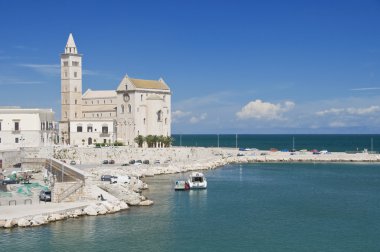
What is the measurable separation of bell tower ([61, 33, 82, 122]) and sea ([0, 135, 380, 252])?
130 ft

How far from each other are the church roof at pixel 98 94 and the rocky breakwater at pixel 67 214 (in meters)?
57.5

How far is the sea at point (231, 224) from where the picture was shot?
35.2 m

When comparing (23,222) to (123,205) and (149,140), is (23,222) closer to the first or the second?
(123,205)

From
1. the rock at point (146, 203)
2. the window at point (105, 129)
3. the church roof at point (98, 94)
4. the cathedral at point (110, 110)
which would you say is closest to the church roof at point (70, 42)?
the cathedral at point (110, 110)

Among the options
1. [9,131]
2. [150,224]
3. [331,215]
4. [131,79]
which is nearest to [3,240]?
[150,224]

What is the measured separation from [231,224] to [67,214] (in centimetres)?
1191

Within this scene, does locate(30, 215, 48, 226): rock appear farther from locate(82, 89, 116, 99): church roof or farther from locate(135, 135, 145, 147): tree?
locate(82, 89, 116, 99): church roof

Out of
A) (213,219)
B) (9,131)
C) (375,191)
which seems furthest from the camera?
(9,131)

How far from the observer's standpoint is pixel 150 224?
133 ft

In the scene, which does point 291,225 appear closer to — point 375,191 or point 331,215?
point 331,215

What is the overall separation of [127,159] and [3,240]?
51694 mm

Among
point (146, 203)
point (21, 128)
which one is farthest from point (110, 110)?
point (146, 203)

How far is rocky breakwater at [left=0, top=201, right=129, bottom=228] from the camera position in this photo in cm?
3759

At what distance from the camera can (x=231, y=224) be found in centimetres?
4169
